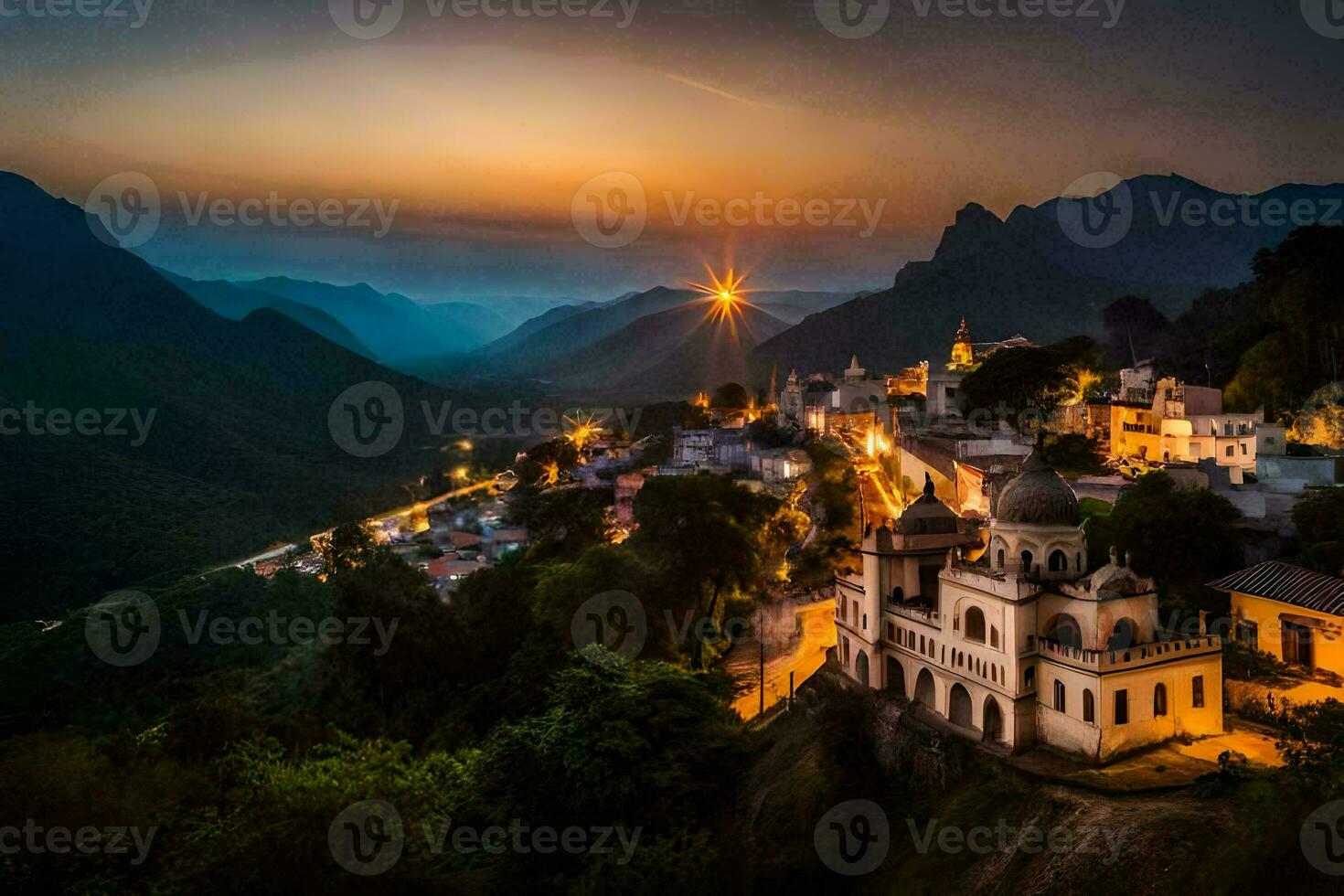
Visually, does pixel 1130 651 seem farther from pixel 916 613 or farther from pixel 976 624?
pixel 916 613

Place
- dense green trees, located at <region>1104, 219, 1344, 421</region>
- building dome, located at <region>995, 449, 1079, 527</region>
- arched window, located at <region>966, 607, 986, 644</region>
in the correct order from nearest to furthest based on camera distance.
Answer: building dome, located at <region>995, 449, 1079, 527</region>
arched window, located at <region>966, 607, 986, 644</region>
dense green trees, located at <region>1104, 219, 1344, 421</region>

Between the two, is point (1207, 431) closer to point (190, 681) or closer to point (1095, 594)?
point (1095, 594)

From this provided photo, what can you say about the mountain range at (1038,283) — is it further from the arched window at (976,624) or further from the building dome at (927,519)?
the arched window at (976,624)

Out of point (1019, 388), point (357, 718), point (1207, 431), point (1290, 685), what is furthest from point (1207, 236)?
point (357, 718)

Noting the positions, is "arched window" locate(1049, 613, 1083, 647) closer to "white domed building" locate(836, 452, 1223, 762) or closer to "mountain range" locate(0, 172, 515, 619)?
"white domed building" locate(836, 452, 1223, 762)

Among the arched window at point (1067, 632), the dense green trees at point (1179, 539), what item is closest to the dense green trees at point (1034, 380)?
the dense green trees at point (1179, 539)

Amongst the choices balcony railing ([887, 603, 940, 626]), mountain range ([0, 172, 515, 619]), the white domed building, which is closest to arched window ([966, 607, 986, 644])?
the white domed building
